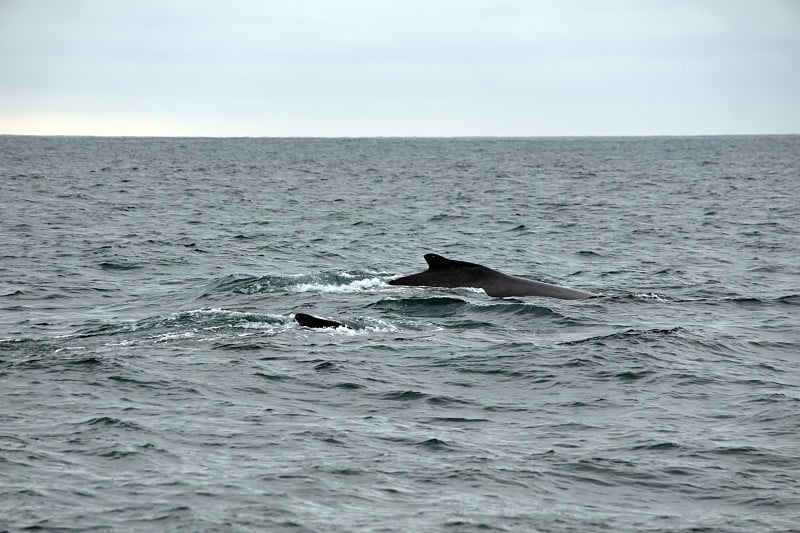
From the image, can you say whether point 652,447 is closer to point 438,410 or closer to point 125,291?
point 438,410

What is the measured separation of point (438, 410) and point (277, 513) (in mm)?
3771

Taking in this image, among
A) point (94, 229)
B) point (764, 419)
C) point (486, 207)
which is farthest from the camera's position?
point (486, 207)

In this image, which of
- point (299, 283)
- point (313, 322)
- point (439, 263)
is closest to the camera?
point (313, 322)

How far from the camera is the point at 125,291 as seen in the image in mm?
22578

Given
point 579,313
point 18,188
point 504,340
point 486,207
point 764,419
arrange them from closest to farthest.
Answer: point 764,419 < point 504,340 < point 579,313 < point 486,207 < point 18,188

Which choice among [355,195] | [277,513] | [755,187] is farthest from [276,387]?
[755,187]

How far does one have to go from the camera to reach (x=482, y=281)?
21.0 meters

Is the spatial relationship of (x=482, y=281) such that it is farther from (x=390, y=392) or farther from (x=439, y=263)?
(x=390, y=392)

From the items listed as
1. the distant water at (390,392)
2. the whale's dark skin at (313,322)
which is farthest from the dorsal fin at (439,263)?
the whale's dark skin at (313,322)

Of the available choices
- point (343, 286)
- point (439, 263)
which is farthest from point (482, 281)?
point (343, 286)

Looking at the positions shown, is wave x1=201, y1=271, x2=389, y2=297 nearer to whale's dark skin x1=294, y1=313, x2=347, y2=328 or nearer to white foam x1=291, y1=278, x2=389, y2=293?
white foam x1=291, y1=278, x2=389, y2=293

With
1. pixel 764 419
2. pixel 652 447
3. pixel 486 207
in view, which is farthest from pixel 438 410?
pixel 486 207

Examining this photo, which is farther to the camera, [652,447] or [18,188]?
[18,188]

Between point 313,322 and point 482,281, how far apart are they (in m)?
4.61
